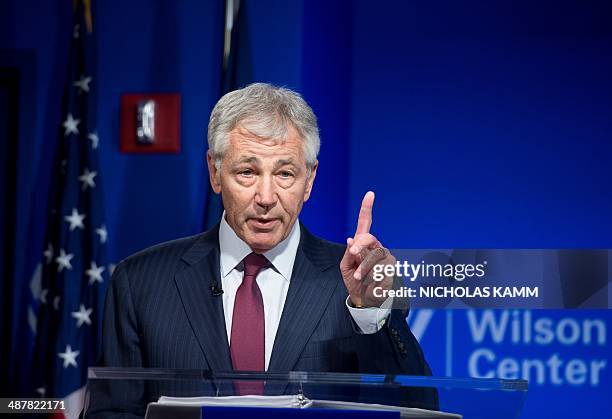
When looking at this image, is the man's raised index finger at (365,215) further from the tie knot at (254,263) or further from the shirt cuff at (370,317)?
the tie knot at (254,263)

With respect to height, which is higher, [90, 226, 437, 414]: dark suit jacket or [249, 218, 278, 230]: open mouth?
[249, 218, 278, 230]: open mouth

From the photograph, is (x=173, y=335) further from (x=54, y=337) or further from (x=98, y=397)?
(x=54, y=337)

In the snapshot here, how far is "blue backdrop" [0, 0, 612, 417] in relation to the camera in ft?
9.79

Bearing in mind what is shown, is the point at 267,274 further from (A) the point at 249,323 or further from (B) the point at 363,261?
(B) the point at 363,261

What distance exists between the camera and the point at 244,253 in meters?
2.62

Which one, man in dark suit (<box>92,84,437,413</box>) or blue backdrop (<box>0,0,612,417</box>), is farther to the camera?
blue backdrop (<box>0,0,612,417</box>)

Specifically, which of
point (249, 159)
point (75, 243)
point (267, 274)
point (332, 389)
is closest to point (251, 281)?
point (267, 274)

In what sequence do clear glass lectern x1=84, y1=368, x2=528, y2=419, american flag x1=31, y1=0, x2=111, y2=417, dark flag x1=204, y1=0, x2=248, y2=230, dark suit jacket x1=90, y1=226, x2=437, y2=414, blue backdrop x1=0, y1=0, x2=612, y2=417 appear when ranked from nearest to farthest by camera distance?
clear glass lectern x1=84, y1=368, x2=528, y2=419, dark suit jacket x1=90, y1=226, x2=437, y2=414, blue backdrop x1=0, y1=0, x2=612, y2=417, dark flag x1=204, y1=0, x2=248, y2=230, american flag x1=31, y1=0, x2=111, y2=417

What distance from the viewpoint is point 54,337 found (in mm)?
3396

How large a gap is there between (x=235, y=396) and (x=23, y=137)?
2032mm

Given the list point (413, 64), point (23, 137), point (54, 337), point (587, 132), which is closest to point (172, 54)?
point (23, 137)

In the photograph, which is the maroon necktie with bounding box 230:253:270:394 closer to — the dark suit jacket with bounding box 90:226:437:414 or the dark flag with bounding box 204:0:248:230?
the dark suit jacket with bounding box 90:226:437:414

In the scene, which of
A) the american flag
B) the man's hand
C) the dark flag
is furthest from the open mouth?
the american flag

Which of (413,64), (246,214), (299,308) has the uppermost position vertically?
(413,64)
